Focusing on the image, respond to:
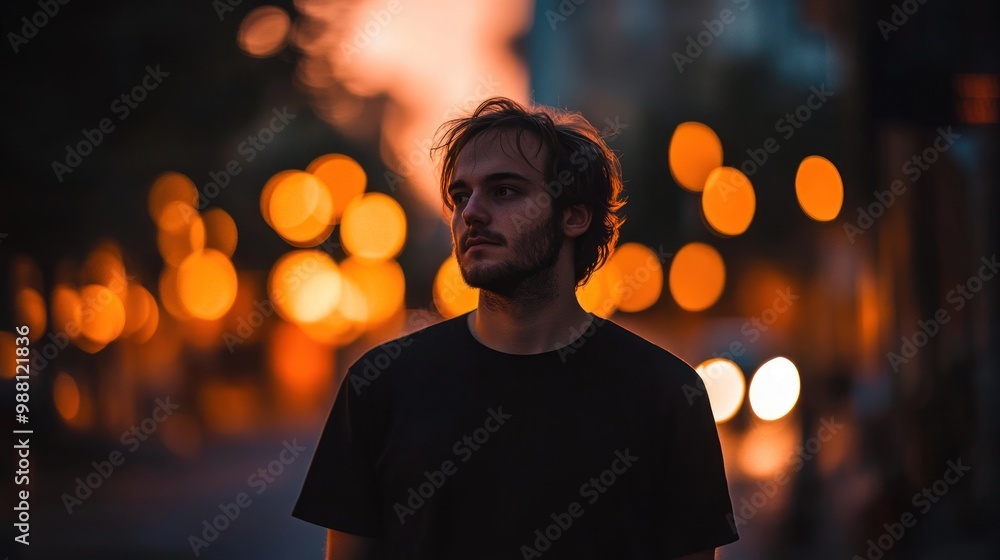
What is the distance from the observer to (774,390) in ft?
75.7

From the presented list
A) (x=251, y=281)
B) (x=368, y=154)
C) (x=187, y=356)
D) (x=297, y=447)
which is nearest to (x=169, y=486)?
(x=297, y=447)

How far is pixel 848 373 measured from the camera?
1630 cm

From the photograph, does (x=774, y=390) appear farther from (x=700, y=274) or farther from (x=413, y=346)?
(x=700, y=274)

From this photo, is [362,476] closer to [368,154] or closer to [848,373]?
[848,373]

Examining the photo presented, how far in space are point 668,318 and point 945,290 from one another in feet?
145

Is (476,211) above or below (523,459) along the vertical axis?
above

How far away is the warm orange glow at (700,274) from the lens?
4650 cm
